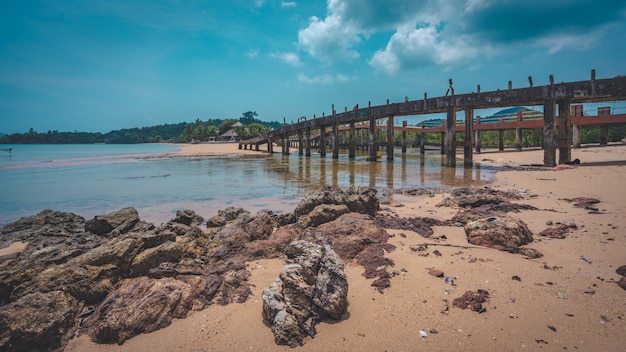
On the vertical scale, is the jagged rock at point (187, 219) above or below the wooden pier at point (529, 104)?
below

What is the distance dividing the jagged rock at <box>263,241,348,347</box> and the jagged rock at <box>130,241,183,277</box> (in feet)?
7.29

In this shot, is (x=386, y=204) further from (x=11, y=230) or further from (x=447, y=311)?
(x=11, y=230)

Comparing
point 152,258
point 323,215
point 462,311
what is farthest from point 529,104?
point 152,258

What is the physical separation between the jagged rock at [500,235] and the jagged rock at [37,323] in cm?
605

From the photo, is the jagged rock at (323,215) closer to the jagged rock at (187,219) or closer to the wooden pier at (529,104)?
the jagged rock at (187,219)

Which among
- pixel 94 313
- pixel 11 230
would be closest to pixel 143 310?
pixel 94 313

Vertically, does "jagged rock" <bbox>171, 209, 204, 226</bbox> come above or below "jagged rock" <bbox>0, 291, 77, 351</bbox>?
above

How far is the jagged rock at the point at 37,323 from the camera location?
308 centimetres

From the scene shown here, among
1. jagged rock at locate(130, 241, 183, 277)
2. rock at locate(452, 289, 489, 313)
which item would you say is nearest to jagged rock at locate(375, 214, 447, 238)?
rock at locate(452, 289, 489, 313)

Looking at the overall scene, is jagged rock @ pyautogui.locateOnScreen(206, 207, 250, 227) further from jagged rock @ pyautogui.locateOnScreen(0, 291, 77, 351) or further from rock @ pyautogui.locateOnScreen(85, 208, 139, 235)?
jagged rock @ pyautogui.locateOnScreen(0, 291, 77, 351)

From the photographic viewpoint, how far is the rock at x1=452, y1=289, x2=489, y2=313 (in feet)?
11.1

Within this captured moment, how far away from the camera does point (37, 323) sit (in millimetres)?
3221

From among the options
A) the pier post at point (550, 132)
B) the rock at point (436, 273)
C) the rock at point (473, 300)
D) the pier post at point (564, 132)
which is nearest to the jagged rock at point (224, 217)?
the rock at point (436, 273)

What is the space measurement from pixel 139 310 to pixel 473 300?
12.9 feet
